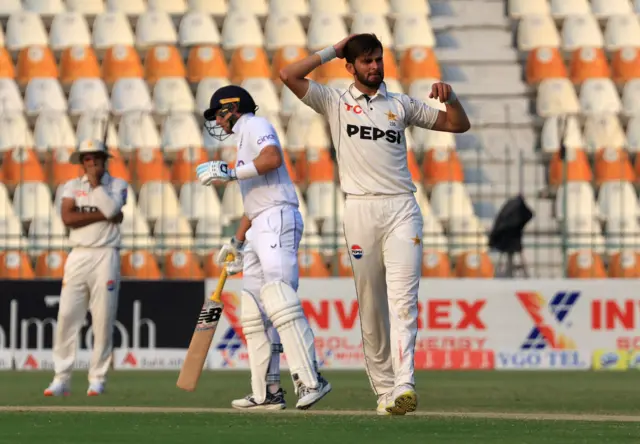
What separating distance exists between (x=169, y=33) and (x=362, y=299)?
1396cm

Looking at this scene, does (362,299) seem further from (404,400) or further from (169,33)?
(169,33)

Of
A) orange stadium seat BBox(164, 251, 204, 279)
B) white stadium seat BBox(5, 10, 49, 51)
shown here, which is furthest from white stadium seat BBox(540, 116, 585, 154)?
white stadium seat BBox(5, 10, 49, 51)

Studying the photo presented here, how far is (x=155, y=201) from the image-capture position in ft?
61.2

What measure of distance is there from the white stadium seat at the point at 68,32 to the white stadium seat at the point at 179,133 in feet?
7.19

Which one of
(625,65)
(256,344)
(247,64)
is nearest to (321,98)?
(256,344)

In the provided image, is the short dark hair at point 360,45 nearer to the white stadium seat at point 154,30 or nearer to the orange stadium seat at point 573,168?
the orange stadium seat at point 573,168

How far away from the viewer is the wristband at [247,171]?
813 cm

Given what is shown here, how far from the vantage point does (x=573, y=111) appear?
21047 millimetres

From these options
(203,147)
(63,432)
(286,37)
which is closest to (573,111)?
(286,37)

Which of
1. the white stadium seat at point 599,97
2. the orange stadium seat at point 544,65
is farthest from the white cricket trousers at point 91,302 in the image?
the orange stadium seat at point 544,65

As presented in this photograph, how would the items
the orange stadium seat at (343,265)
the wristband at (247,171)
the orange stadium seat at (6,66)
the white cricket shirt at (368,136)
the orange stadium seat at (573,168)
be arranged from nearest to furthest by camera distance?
the white cricket shirt at (368,136)
the wristband at (247,171)
the orange stadium seat at (343,265)
the orange stadium seat at (573,168)
the orange stadium seat at (6,66)

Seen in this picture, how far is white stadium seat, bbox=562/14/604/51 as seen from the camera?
22.0 meters

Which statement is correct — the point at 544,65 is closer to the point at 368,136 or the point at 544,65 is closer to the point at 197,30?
the point at 197,30

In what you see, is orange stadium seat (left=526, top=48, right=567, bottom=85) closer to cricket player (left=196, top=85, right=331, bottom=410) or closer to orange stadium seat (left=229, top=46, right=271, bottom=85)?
orange stadium seat (left=229, top=46, right=271, bottom=85)
